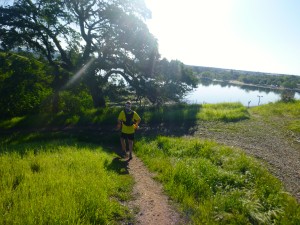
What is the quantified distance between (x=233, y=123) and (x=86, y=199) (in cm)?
1255

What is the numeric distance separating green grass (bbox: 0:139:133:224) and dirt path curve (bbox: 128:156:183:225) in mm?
281

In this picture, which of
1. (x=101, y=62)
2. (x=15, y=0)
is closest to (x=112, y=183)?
(x=101, y=62)

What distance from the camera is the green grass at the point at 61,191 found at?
4.57m

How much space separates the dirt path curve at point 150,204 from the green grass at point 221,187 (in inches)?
11.2

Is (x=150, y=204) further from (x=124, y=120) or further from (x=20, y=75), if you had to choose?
(x=20, y=75)

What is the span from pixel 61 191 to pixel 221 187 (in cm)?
433

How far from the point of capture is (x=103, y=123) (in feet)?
54.1

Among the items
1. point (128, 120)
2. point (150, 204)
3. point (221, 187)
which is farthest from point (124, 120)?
point (221, 187)

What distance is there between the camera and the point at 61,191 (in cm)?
543

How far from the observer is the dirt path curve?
222 inches

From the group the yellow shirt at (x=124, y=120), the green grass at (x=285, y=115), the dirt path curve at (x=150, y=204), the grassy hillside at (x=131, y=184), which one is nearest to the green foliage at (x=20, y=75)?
the grassy hillside at (x=131, y=184)

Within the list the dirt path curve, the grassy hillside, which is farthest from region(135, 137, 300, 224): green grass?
the dirt path curve

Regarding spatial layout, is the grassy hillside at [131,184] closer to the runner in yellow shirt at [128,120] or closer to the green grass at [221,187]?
the green grass at [221,187]

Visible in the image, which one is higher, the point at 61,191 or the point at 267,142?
the point at 61,191
